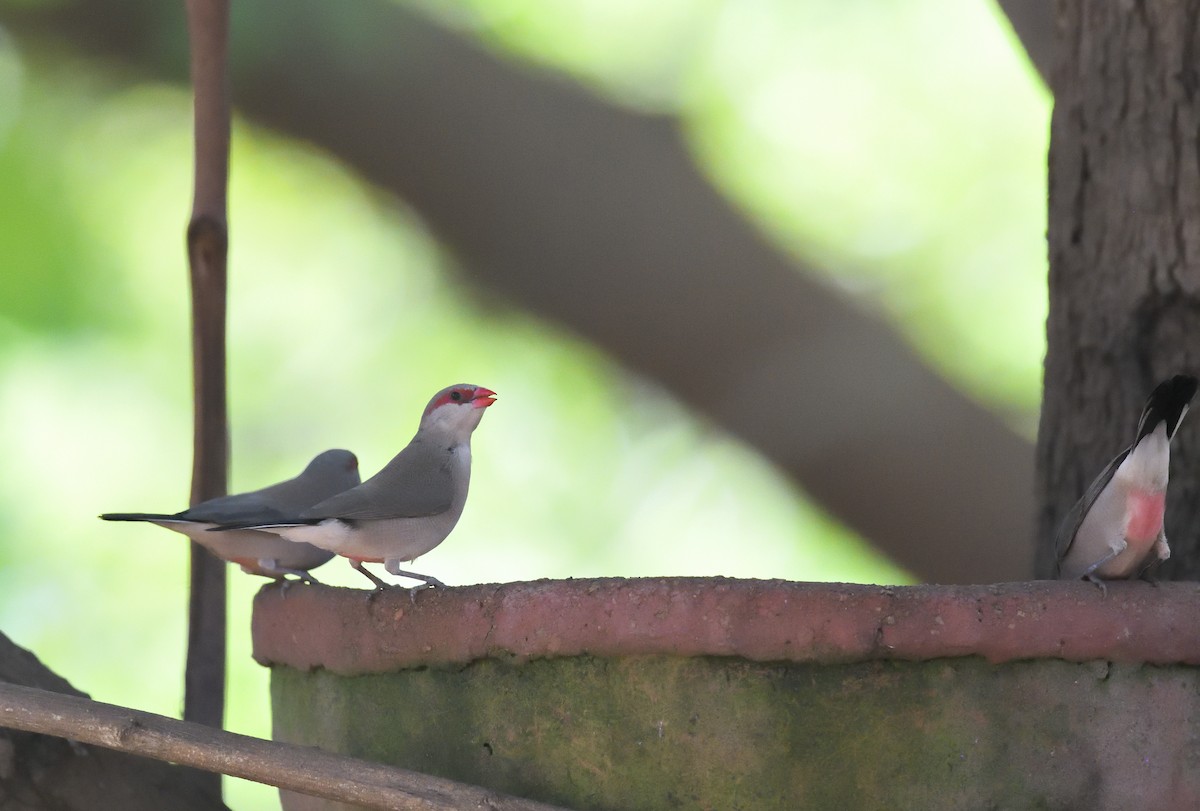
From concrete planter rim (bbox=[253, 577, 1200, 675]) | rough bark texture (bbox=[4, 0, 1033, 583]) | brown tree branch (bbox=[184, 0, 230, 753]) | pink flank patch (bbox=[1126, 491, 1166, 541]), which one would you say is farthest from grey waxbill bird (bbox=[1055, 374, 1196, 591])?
rough bark texture (bbox=[4, 0, 1033, 583])

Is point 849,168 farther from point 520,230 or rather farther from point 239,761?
point 239,761

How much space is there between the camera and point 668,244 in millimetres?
3967

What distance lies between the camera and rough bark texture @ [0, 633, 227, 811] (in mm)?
1956

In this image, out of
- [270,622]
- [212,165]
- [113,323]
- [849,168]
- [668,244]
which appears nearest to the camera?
[270,622]

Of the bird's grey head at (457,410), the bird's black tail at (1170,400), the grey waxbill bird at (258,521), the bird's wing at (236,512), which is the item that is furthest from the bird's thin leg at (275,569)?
the bird's black tail at (1170,400)

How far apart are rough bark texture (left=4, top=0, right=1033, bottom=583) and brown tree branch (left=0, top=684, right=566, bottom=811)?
2.45m

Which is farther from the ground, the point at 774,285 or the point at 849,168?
the point at 849,168

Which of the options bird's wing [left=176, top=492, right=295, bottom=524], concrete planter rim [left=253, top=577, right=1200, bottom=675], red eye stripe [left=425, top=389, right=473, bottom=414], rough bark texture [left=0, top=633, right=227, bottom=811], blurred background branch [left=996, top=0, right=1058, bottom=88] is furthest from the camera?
blurred background branch [left=996, top=0, right=1058, bottom=88]

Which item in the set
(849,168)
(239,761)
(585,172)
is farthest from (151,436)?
(239,761)

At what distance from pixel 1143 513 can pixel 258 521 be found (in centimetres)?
141

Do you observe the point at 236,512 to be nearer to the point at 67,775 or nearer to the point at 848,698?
the point at 67,775

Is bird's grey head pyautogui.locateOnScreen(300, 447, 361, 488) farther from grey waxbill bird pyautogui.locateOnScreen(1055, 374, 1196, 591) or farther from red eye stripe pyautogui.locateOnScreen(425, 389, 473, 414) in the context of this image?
grey waxbill bird pyautogui.locateOnScreen(1055, 374, 1196, 591)

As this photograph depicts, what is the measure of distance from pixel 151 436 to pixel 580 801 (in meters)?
3.49

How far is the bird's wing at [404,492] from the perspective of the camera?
85.2 inches
